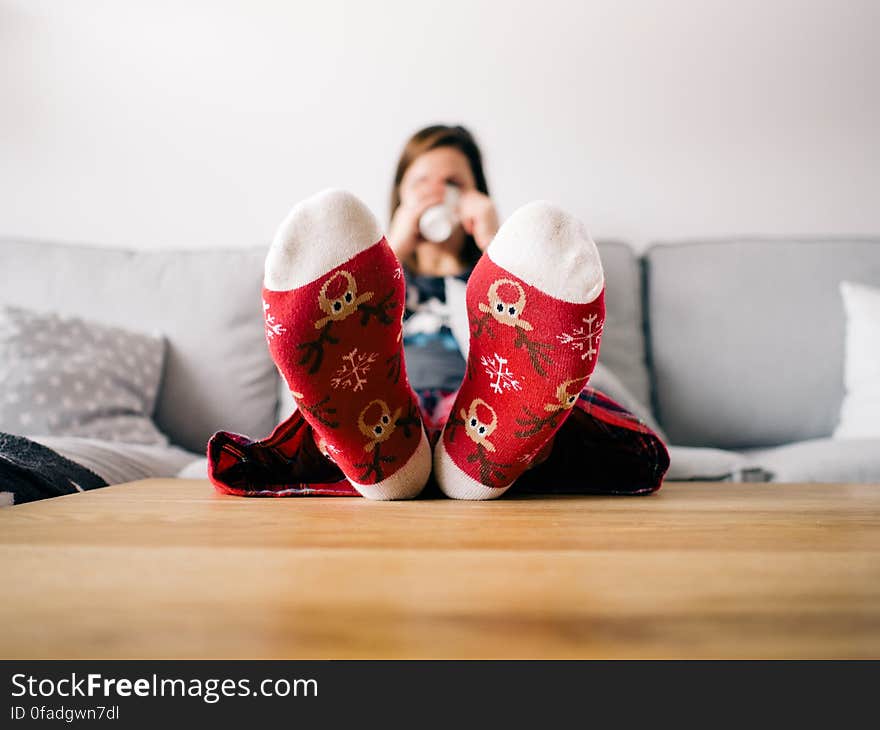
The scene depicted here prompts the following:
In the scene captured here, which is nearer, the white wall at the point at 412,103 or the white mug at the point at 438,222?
the white mug at the point at 438,222

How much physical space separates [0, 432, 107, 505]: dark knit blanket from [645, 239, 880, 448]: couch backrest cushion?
3.30ft

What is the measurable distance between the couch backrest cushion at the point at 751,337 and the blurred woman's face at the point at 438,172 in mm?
433

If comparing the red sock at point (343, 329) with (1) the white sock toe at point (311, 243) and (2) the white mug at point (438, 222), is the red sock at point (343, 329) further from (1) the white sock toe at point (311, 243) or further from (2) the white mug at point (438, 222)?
(2) the white mug at point (438, 222)

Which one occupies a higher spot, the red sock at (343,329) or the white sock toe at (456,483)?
the red sock at (343,329)

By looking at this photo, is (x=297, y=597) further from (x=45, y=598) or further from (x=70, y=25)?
(x=70, y=25)

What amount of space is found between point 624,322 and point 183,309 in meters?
0.82

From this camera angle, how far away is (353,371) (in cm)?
52

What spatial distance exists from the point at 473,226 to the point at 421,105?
56 centimetres

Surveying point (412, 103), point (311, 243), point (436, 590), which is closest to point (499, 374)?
point (311, 243)

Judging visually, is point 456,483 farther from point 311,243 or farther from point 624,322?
point 624,322

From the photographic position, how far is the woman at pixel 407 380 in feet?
1.64

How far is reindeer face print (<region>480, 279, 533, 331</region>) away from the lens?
524mm

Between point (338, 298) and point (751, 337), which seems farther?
point (751, 337)

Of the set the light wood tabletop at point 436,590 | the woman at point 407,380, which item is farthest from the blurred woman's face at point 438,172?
the light wood tabletop at point 436,590
